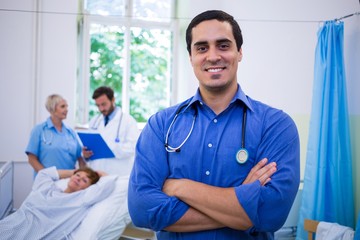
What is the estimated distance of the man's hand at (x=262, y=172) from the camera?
97 centimetres

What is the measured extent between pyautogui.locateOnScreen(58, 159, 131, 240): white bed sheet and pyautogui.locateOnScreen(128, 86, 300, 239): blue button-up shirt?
1128 millimetres

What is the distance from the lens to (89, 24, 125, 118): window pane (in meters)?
3.37

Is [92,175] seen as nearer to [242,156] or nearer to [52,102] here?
[52,102]

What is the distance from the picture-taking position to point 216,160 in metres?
1.03

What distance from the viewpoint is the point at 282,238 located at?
219cm

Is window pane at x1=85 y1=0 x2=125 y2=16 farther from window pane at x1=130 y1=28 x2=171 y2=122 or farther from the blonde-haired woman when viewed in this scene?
the blonde-haired woman

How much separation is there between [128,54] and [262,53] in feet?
5.40

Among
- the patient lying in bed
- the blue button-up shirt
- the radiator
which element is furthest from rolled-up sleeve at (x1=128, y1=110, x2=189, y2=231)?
the radiator

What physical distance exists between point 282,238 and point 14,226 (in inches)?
62.0

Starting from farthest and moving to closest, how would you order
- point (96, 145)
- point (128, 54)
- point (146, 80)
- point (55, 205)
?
point (146, 80), point (128, 54), point (96, 145), point (55, 205)

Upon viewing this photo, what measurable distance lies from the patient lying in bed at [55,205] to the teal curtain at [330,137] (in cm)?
132

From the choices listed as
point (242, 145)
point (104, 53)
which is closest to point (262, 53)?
point (242, 145)

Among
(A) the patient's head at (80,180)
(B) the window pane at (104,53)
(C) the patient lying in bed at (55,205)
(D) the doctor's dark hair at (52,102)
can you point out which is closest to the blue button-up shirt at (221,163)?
(C) the patient lying in bed at (55,205)

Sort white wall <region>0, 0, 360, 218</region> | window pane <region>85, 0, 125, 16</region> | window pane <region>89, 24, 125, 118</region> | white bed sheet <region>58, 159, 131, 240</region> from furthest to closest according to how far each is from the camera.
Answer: window pane <region>89, 24, 125, 118</region> < window pane <region>85, 0, 125, 16</region> < white bed sheet <region>58, 159, 131, 240</region> < white wall <region>0, 0, 360, 218</region>
